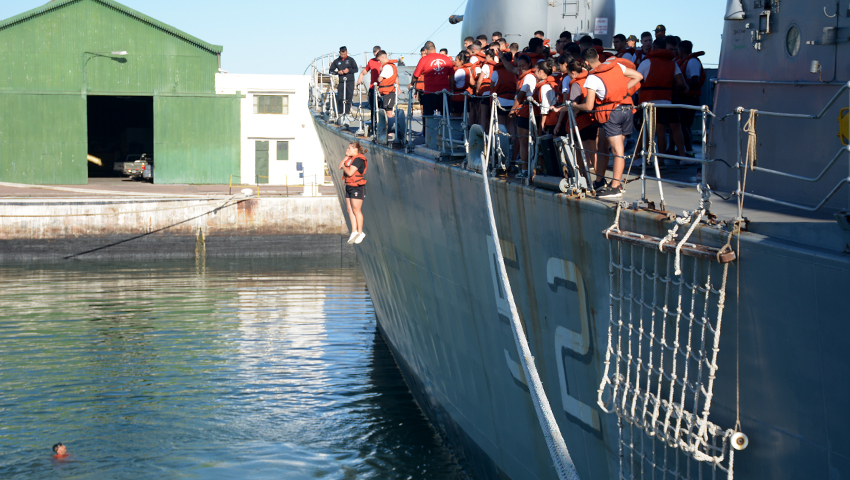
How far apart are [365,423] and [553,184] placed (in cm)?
872

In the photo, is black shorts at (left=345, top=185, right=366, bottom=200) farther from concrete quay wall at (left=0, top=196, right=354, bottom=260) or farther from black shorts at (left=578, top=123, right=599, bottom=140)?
concrete quay wall at (left=0, top=196, right=354, bottom=260)

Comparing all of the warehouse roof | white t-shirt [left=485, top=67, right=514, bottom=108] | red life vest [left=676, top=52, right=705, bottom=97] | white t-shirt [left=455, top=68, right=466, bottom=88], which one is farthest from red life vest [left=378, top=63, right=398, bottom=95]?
the warehouse roof

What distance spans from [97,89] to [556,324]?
35763 mm

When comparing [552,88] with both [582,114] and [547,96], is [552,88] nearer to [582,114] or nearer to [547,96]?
[547,96]

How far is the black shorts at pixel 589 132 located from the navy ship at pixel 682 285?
44cm

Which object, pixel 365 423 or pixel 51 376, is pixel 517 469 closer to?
pixel 365 423

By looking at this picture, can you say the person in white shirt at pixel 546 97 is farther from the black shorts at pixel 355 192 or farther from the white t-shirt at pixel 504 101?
the black shorts at pixel 355 192

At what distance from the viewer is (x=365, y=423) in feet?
47.2

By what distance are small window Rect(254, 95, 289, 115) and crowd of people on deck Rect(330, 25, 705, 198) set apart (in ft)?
88.1

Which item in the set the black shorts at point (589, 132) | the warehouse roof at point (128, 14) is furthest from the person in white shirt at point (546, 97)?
the warehouse roof at point (128, 14)

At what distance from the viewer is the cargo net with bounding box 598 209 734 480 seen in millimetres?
5008

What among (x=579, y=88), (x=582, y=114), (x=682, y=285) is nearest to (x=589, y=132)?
(x=582, y=114)

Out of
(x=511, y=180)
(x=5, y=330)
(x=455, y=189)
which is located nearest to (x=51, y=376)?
(x=5, y=330)

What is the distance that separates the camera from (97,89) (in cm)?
3756
